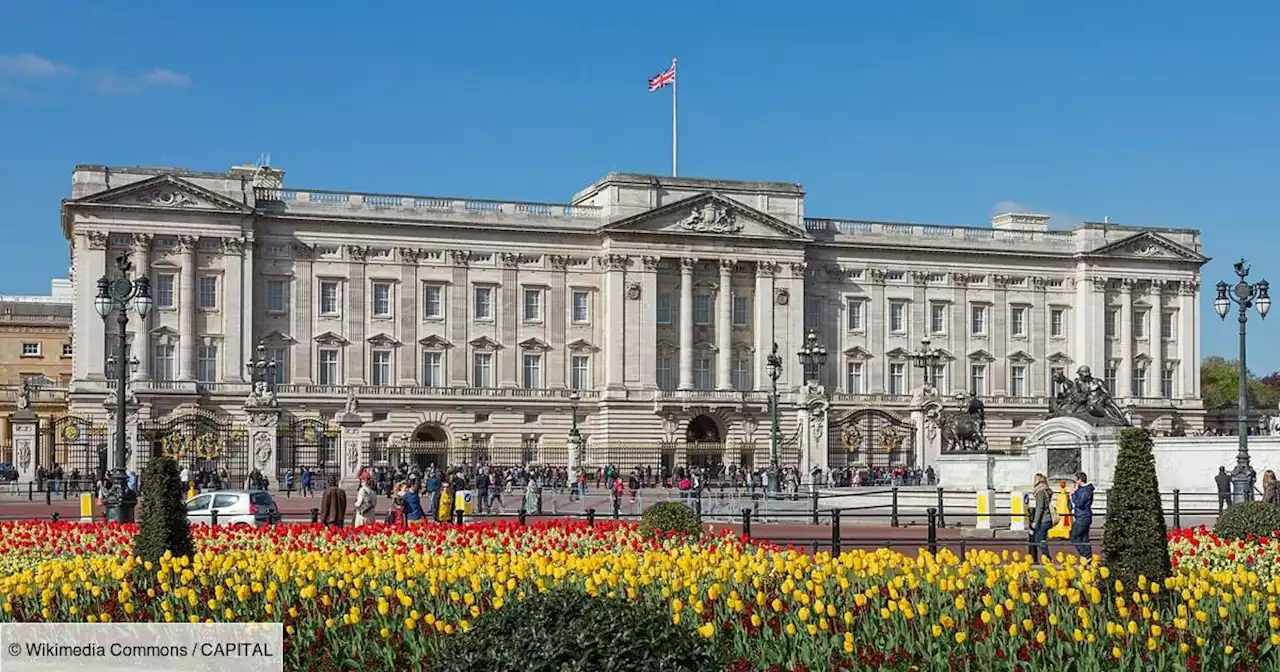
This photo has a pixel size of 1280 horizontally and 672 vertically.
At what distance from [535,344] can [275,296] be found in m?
12.6

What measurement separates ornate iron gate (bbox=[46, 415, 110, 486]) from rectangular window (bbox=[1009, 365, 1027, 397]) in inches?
1841

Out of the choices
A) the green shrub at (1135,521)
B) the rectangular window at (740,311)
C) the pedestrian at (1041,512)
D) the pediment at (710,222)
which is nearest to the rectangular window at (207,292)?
the pediment at (710,222)

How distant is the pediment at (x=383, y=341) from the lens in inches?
3300

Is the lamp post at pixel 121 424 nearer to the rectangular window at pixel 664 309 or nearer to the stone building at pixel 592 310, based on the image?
the stone building at pixel 592 310

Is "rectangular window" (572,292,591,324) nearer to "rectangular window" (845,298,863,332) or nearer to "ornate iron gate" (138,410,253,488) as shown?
"rectangular window" (845,298,863,332)

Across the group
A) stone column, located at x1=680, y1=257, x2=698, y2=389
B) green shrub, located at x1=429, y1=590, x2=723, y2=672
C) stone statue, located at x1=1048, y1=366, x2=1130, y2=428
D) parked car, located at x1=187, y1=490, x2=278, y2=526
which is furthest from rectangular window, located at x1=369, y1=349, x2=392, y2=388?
green shrub, located at x1=429, y1=590, x2=723, y2=672

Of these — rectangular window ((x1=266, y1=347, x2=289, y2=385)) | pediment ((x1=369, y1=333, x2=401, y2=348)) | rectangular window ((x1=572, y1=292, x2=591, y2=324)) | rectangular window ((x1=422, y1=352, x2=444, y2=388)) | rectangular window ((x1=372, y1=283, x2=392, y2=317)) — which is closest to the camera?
rectangular window ((x1=266, y1=347, x2=289, y2=385))

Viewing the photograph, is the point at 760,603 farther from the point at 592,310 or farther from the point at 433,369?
the point at 592,310

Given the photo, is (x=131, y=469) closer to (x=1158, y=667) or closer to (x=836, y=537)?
(x=836, y=537)

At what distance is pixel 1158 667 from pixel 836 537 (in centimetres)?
962

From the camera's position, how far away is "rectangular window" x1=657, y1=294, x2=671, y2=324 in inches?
3415

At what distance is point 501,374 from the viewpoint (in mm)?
85688

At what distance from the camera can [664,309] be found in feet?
285

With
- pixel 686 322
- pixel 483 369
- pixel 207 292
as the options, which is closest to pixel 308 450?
pixel 207 292
